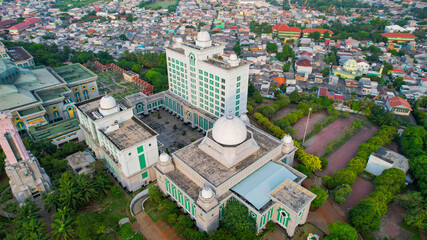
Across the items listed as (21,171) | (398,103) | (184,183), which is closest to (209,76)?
(184,183)

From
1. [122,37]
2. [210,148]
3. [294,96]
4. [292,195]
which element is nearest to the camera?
[292,195]

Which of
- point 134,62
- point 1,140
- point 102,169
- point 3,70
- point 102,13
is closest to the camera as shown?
point 1,140

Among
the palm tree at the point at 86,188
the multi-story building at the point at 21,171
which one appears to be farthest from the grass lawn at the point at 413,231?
the multi-story building at the point at 21,171

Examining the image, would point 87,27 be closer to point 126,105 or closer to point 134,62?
point 134,62

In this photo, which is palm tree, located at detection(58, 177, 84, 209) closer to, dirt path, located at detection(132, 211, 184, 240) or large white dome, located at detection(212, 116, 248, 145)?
dirt path, located at detection(132, 211, 184, 240)

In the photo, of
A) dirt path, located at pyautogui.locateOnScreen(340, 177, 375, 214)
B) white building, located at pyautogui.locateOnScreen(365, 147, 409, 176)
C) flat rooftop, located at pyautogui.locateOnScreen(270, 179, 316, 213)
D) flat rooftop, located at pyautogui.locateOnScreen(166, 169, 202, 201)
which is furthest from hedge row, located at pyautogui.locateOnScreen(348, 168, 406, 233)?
flat rooftop, located at pyautogui.locateOnScreen(166, 169, 202, 201)

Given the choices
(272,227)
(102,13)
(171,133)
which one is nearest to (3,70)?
(171,133)

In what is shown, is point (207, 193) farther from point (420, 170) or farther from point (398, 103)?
point (398, 103)
